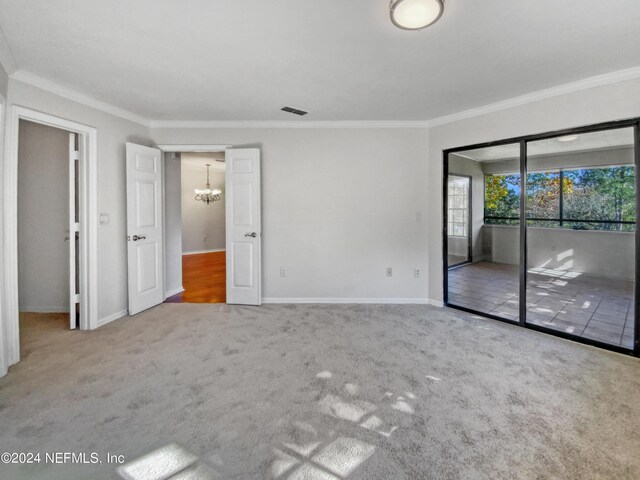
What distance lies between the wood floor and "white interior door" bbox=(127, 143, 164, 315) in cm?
49

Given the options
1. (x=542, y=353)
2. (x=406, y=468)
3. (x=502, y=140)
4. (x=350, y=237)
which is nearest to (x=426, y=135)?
(x=502, y=140)

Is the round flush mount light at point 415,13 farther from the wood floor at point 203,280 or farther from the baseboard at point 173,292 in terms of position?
the baseboard at point 173,292

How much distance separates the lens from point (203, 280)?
5652 millimetres

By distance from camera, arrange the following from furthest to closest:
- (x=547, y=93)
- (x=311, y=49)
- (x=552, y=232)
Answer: (x=552, y=232) → (x=547, y=93) → (x=311, y=49)

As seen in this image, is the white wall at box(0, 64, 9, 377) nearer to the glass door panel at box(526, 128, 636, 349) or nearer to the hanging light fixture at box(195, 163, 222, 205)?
the glass door panel at box(526, 128, 636, 349)

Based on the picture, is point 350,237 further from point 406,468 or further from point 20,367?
point 20,367

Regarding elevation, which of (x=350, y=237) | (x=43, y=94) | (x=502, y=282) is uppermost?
(x=43, y=94)

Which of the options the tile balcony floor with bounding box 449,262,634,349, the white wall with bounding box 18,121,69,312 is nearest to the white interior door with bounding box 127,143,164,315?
the white wall with bounding box 18,121,69,312

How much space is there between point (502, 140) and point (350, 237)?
215 cm

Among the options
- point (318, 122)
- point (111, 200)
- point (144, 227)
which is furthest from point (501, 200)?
point (111, 200)

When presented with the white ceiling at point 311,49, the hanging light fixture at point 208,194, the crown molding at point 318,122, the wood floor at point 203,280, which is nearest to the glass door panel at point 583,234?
the crown molding at point 318,122

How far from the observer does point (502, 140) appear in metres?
3.41

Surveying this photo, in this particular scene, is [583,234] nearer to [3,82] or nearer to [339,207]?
[339,207]

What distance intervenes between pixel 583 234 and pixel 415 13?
17.9ft
